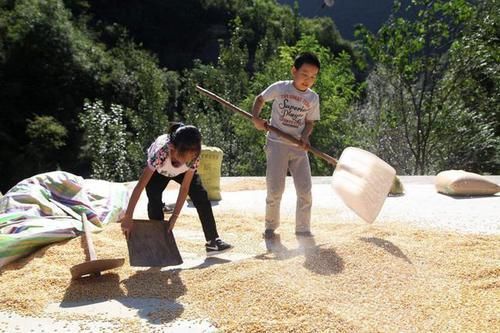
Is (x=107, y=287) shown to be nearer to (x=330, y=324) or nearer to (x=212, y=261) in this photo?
(x=212, y=261)

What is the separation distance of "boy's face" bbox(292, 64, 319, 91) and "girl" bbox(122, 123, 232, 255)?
34.1 inches

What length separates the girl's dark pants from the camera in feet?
10.0

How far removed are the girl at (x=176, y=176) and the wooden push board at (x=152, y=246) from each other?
0.17 ft

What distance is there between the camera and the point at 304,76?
10.8 feet

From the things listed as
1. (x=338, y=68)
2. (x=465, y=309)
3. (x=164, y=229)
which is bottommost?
(x=465, y=309)

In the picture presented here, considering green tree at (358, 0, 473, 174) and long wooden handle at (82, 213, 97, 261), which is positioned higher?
green tree at (358, 0, 473, 174)

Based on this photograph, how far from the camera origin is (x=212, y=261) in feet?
9.71

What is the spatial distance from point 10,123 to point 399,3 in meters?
12.7

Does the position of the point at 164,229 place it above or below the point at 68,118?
below

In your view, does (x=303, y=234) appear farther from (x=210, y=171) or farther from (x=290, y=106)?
(x=210, y=171)

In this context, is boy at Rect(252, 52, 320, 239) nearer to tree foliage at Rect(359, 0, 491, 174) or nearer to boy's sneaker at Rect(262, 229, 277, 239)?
boy's sneaker at Rect(262, 229, 277, 239)

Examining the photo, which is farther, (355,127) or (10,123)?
(10,123)

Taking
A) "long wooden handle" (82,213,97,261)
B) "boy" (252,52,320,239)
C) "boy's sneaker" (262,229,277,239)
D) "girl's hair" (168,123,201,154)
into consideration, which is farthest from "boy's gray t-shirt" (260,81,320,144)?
"long wooden handle" (82,213,97,261)

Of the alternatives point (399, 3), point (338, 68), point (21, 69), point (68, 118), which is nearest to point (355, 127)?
point (338, 68)
